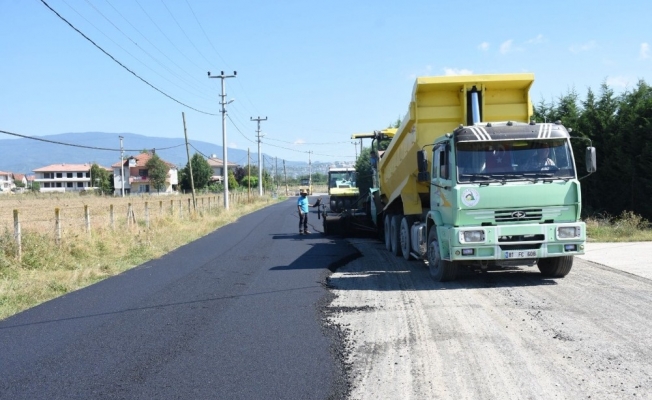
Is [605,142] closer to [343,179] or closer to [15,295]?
[343,179]

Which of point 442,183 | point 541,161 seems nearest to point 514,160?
point 541,161

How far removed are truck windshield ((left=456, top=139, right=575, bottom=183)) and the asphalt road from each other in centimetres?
315

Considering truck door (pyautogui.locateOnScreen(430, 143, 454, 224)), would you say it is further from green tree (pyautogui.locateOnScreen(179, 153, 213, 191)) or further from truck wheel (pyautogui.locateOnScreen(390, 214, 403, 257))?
green tree (pyautogui.locateOnScreen(179, 153, 213, 191))

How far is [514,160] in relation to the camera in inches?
413

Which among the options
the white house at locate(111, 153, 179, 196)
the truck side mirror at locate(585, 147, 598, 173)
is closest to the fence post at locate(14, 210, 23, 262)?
the truck side mirror at locate(585, 147, 598, 173)

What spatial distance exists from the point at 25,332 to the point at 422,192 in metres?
7.67

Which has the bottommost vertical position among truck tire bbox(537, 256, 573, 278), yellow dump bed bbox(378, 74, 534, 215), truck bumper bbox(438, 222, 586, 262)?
truck tire bbox(537, 256, 573, 278)

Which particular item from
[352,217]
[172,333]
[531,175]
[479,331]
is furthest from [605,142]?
[172,333]

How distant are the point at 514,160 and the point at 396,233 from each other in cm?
511

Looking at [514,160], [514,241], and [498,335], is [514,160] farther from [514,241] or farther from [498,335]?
[498,335]

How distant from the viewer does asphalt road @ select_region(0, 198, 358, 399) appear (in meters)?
5.70

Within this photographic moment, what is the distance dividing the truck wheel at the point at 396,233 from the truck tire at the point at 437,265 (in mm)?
3396

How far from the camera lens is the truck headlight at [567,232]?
10281 millimetres

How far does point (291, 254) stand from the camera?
16.3 metres
